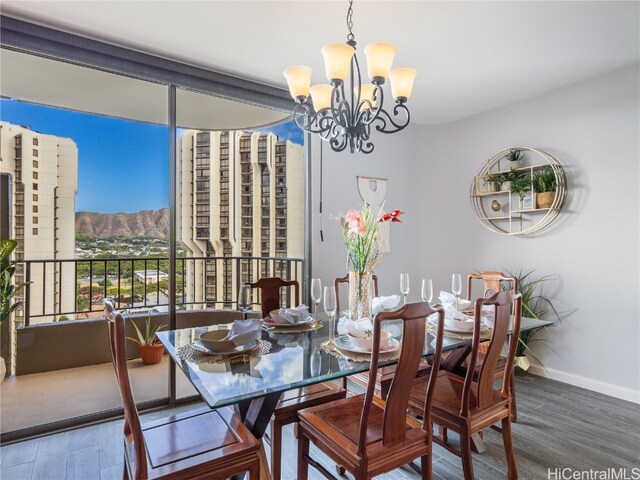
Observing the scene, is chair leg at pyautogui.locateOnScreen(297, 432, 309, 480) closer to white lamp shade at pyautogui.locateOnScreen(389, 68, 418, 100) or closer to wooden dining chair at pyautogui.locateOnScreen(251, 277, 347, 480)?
wooden dining chair at pyautogui.locateOnScreen(251, 277, 347, 480)

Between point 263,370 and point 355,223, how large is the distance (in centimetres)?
90

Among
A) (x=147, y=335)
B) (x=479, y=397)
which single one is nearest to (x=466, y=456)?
(x=479, y=397)

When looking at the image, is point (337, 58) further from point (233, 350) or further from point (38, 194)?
point (38, 194)

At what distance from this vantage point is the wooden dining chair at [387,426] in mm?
1328

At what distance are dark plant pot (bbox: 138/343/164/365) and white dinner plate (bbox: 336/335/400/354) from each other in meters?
2.37

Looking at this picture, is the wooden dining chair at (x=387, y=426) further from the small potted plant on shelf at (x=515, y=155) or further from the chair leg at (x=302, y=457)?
the small potted plant on shelf at (x=515, y=155)

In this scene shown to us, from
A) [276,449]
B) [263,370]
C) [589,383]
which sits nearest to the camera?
[263,370]

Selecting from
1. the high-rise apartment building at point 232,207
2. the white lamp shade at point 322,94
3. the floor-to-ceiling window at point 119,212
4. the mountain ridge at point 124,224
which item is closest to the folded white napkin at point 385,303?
the white lamp shade at point 322,94

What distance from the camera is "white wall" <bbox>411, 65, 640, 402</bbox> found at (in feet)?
9.35

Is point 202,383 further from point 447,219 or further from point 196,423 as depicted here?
point 447,219

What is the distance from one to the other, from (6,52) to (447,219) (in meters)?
4.06

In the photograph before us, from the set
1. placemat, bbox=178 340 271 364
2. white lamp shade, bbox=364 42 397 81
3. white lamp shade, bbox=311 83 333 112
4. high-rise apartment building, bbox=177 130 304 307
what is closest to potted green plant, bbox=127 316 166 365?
high-rise apartment building, bbox=177 130 304 307

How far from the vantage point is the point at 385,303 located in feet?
7.68

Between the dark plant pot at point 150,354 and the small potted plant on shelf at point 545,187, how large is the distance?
3.78 metres
